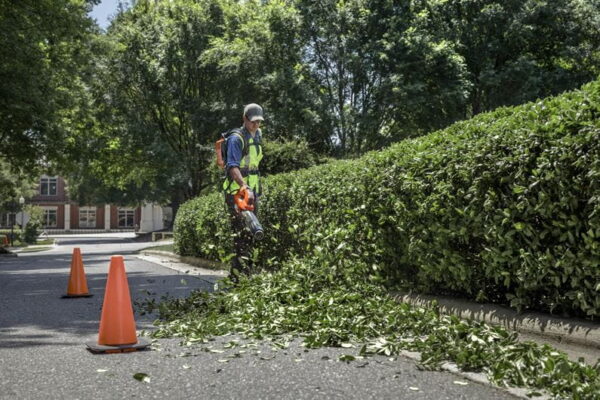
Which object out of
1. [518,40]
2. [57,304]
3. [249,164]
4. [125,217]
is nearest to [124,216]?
[125,217]

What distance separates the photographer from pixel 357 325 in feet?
19.4

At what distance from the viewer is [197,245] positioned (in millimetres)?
16500

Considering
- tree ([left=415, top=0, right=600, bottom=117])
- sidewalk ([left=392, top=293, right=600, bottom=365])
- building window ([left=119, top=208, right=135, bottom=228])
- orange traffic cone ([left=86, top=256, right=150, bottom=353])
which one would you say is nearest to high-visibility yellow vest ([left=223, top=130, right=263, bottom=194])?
orange traffic cone ([left=86, top=256, right=150, bottom=353])

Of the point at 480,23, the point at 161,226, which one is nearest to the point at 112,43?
the point at 480,23

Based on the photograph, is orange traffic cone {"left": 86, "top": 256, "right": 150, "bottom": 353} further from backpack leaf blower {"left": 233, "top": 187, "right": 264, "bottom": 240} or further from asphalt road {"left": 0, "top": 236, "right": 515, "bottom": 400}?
backpack leaf blower {"left": 233, "top": 187, "right": 264, "bottom": 240}

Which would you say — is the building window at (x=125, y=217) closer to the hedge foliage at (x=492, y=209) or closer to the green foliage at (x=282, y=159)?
the green foliage at (x=282, y=159)

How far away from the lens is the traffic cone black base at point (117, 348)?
5.52 metres

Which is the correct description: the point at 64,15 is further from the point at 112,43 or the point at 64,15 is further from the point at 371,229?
the point at 371,229

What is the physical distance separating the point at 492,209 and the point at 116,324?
325cm

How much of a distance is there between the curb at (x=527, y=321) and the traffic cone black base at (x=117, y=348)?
2560 mm

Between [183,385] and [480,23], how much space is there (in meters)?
27.6

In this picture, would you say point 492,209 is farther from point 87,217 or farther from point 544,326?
point 87,217

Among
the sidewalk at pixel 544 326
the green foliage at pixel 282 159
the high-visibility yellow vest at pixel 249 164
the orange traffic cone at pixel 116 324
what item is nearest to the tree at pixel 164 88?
the green foliage at pixel 282 159

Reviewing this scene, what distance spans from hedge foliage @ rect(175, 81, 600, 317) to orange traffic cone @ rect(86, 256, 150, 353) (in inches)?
105
